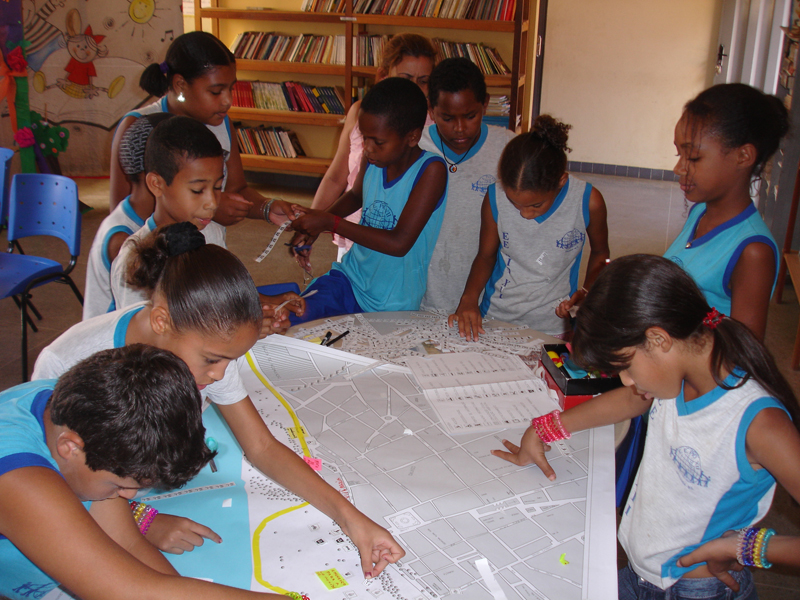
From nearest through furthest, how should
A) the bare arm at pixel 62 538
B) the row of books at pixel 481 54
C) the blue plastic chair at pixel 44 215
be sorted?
the bare arm at pixel 62 538 → the blue plastic chair at pixel 44 215 → the row of books at pixel 481 54

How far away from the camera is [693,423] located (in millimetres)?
1153

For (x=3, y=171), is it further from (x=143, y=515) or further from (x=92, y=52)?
(x=92, y=52)

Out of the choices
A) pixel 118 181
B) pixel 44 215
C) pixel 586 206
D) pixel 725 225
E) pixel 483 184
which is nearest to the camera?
pixel 725 225

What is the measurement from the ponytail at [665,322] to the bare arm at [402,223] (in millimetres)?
1091

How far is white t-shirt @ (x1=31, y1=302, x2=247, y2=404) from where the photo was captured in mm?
1208

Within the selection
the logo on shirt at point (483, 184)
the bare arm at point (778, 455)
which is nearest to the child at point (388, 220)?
the logo on shirt at point (483, 184)

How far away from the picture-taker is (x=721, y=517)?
1.17 meters

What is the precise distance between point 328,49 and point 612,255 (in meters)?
3.31

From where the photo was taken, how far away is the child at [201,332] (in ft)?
3.82

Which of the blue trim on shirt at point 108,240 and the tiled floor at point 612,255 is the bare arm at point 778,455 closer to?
the tiled floor at point 612,255

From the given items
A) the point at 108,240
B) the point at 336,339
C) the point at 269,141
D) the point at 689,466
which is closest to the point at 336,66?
the point at 269,141

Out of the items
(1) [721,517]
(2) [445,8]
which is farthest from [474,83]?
(2) [445,8]

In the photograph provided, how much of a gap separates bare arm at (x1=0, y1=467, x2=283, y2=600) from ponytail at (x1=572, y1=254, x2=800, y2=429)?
83 cm

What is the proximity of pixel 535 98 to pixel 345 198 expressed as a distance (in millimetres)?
6469
